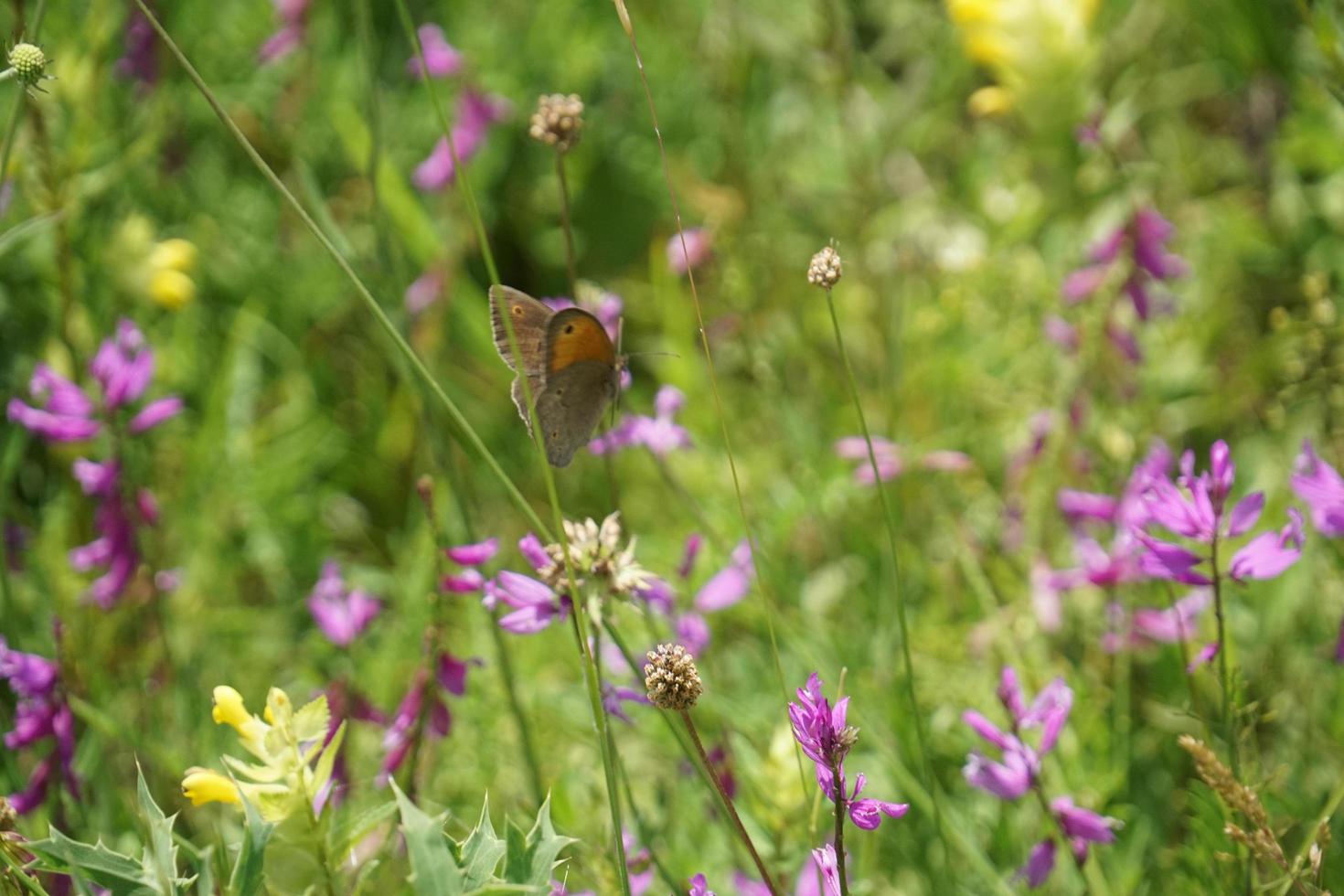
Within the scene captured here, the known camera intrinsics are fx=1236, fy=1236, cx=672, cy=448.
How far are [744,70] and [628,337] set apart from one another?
61cm

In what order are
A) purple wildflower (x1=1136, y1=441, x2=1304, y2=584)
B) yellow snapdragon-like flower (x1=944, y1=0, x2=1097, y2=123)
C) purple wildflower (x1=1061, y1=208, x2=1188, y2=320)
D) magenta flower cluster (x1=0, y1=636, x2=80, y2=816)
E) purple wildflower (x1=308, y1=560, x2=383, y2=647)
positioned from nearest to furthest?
purple wildflower (x1=1136, y1=441, x2=1304, y2=584) → magenta flower cluster (x1=0, y1=636, x2=80, y2=816) → purple wildflower (x1=308, y1=560, x2=383, y2=647) → purple wildflower (x1=1061, y1=208, x2=1188, y2=320) → yellow snapdragon-like flower (x1=944, y1=0, x2=1097, y2=123)

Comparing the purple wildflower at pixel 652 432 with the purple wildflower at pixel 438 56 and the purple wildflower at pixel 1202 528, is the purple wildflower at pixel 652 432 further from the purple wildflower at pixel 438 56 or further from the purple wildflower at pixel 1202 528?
the purple wildflower at pixel 438 56

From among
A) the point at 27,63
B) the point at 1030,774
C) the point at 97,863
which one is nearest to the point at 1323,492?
the point at 1030,774

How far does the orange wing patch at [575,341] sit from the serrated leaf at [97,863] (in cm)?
55

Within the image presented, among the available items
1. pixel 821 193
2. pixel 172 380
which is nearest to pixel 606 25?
pixel 821 193

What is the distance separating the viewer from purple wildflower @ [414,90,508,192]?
2396 millimetres

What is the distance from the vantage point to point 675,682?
2.46ft

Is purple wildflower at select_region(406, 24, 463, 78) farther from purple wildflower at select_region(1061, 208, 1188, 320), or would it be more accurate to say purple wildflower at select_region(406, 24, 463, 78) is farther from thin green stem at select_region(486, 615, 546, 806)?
thin green stem at select_region(486, 615, 546, 806)

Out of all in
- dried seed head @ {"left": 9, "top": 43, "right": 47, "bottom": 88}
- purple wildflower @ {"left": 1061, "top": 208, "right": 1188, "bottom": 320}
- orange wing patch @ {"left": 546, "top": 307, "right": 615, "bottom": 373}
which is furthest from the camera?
purple wildflower @ {"left": 1061, "top": 208, "right": 1188, "bottom": 320}

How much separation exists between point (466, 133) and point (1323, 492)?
5.94 ft

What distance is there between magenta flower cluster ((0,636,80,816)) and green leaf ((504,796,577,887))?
0.64 meters

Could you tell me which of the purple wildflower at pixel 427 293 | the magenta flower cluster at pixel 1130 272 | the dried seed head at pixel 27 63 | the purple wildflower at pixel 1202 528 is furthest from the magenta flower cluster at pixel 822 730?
the purple wildflower at pixel 427 293

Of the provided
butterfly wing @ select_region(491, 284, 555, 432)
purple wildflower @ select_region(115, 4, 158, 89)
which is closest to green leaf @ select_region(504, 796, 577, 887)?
butterfly wing @ select_region(491, 284, 555, 432)

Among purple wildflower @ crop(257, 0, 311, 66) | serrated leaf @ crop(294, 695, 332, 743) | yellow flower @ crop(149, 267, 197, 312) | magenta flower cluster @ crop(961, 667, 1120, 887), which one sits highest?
serrated leaf @ crop(294, 695, 332, 743)
